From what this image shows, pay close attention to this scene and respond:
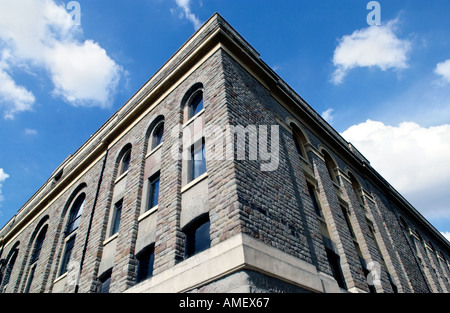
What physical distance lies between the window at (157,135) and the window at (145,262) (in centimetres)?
458

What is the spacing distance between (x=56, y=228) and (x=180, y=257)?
10514mm

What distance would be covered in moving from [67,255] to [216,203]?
395 inches

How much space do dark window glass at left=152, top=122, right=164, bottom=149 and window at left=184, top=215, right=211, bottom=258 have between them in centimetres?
524

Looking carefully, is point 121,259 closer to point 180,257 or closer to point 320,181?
point 180,257

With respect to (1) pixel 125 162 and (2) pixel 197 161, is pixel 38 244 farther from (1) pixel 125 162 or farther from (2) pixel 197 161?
(2) pixel 197 161

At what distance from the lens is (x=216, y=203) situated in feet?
25.3

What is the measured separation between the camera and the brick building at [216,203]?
23.8 ft

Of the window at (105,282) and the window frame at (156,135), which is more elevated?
the window frame at (156,135)

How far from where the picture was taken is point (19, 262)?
684 inches

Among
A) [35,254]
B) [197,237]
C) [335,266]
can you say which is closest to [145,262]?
[197,237]

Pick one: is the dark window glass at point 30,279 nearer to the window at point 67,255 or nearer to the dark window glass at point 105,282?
the window at point 67,255

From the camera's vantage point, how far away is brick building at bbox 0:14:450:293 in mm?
7258

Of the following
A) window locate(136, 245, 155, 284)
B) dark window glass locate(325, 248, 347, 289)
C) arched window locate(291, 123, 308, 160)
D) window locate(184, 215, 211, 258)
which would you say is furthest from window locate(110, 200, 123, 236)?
arched window locate(291, 123, 308, 160)

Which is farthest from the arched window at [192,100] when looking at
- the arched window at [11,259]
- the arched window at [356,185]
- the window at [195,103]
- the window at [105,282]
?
the arched window at [11,259]
